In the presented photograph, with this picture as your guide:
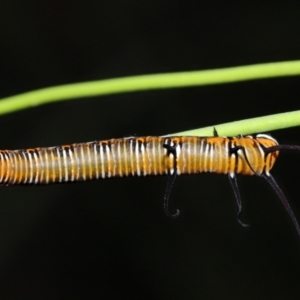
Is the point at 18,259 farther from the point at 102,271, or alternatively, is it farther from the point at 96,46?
the point at 96,46

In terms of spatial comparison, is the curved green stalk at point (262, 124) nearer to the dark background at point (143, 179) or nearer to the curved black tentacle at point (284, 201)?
the curved black tentacle at point (284, 201)

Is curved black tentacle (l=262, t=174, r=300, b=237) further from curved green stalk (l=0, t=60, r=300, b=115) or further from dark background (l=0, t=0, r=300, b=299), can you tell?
dark background (l=0, t=0, r=300, b=299)

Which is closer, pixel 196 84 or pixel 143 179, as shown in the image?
pixel 196 84

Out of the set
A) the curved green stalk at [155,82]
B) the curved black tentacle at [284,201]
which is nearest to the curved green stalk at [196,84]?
→ the curved green stalk at [155,82]

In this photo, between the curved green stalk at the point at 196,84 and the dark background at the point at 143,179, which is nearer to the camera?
the curved green stalk at the point at 196,84

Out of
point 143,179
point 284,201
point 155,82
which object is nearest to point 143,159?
point 155,82

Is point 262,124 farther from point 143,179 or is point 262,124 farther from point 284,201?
point 143,179
